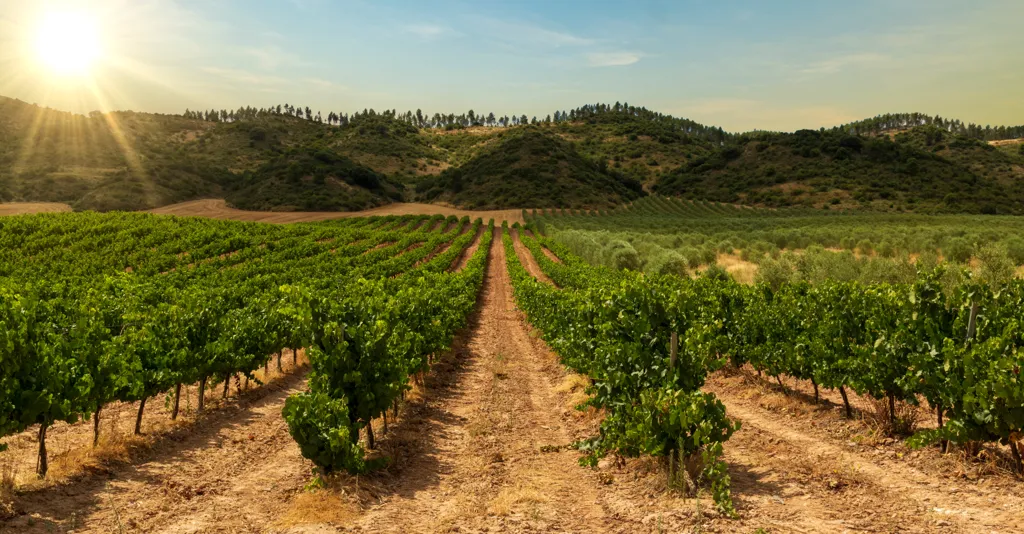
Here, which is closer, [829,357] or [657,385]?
[657,385]

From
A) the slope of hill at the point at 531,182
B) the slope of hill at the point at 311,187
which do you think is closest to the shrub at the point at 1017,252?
the slope of hill at the point at 531,182

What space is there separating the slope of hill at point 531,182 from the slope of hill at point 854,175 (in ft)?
65.5

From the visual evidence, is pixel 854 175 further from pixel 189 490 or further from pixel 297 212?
pixel 189 490

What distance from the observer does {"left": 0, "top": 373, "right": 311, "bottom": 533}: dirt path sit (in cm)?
805

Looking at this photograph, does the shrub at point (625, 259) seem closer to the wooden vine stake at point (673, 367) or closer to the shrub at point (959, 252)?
the shrub at point (959, 252)

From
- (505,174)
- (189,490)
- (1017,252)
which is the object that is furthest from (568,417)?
(505,174)

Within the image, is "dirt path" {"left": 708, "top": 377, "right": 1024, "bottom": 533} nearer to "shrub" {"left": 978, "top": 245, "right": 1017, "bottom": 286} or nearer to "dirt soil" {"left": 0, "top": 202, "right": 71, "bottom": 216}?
"shrub" {"left": 978, "top": 245, "right": 1017, "bottom": 286}

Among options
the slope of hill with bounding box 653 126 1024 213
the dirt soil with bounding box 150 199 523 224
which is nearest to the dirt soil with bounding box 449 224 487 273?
the dirt soil with bounding box 150 199 523 224

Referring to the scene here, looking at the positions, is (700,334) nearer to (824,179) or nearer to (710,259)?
(710,259)

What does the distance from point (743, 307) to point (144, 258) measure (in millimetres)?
48897

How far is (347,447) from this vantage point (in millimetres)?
9211

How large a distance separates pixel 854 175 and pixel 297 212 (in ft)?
379

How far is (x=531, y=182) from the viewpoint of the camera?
134375mm

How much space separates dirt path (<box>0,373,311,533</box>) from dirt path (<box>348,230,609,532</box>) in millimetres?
1903
